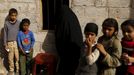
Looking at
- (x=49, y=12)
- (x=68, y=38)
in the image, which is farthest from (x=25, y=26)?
(x=68, y=38)

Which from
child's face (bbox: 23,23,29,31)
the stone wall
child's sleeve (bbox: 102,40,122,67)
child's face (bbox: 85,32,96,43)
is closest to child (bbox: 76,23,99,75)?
child's face (bbox: 85,32,96,43)

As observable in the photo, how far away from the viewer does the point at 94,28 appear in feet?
13.3

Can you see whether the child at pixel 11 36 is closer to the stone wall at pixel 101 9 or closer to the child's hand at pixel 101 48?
the stone wall at pixel 101 9

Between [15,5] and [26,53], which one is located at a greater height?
[15,5]

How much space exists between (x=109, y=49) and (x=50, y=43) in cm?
288

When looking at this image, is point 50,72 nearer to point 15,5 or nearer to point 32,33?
point 32,33

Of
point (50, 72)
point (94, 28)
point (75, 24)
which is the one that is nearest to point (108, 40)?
point (94, 28)

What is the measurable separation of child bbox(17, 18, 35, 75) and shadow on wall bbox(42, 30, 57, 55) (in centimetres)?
26

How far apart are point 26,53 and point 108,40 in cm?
299

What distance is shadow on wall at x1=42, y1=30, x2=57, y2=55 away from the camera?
6.84 meters

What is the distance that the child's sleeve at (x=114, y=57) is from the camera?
13.0 ft

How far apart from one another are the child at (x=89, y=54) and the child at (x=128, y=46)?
0.32m

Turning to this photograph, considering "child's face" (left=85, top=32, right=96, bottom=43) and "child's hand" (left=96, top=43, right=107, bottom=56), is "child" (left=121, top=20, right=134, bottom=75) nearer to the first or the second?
"child's hand" (left=96, top=43, right=107, bottom=56)

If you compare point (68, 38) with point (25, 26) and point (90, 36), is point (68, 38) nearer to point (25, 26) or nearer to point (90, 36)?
point (25, 26)
